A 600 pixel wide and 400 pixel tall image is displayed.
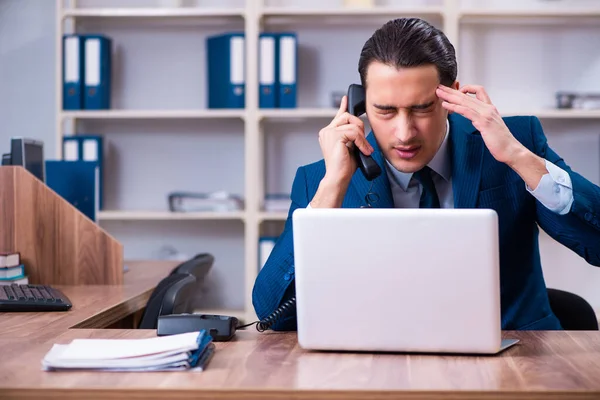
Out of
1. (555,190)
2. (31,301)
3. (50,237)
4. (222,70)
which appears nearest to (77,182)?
(50,237)

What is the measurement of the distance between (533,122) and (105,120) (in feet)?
7.99

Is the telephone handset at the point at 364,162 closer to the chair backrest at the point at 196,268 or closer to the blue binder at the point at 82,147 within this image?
the chair backrest at the point at 196,268

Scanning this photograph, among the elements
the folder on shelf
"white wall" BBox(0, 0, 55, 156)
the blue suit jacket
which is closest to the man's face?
the blue suit jacket

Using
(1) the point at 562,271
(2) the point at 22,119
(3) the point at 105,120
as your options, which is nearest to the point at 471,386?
(1) the point at 562,271

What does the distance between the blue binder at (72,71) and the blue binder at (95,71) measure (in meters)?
0.02

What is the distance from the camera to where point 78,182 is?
8.20 ft

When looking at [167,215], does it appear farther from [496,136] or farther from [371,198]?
[496,136]

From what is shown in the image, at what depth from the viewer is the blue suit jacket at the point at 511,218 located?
1.70 metres

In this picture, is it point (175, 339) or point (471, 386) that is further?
point (175, 339)

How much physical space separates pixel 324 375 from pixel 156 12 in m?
2.67

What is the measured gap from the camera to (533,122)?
73.8 inches

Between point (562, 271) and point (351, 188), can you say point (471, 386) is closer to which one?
point (351, 188)

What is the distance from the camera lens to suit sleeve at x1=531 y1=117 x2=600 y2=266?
1.65m

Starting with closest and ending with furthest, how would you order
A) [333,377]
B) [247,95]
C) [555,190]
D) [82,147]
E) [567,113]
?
[333,377] → [555,190] → [567,113] → [247,95] → [82,147]
